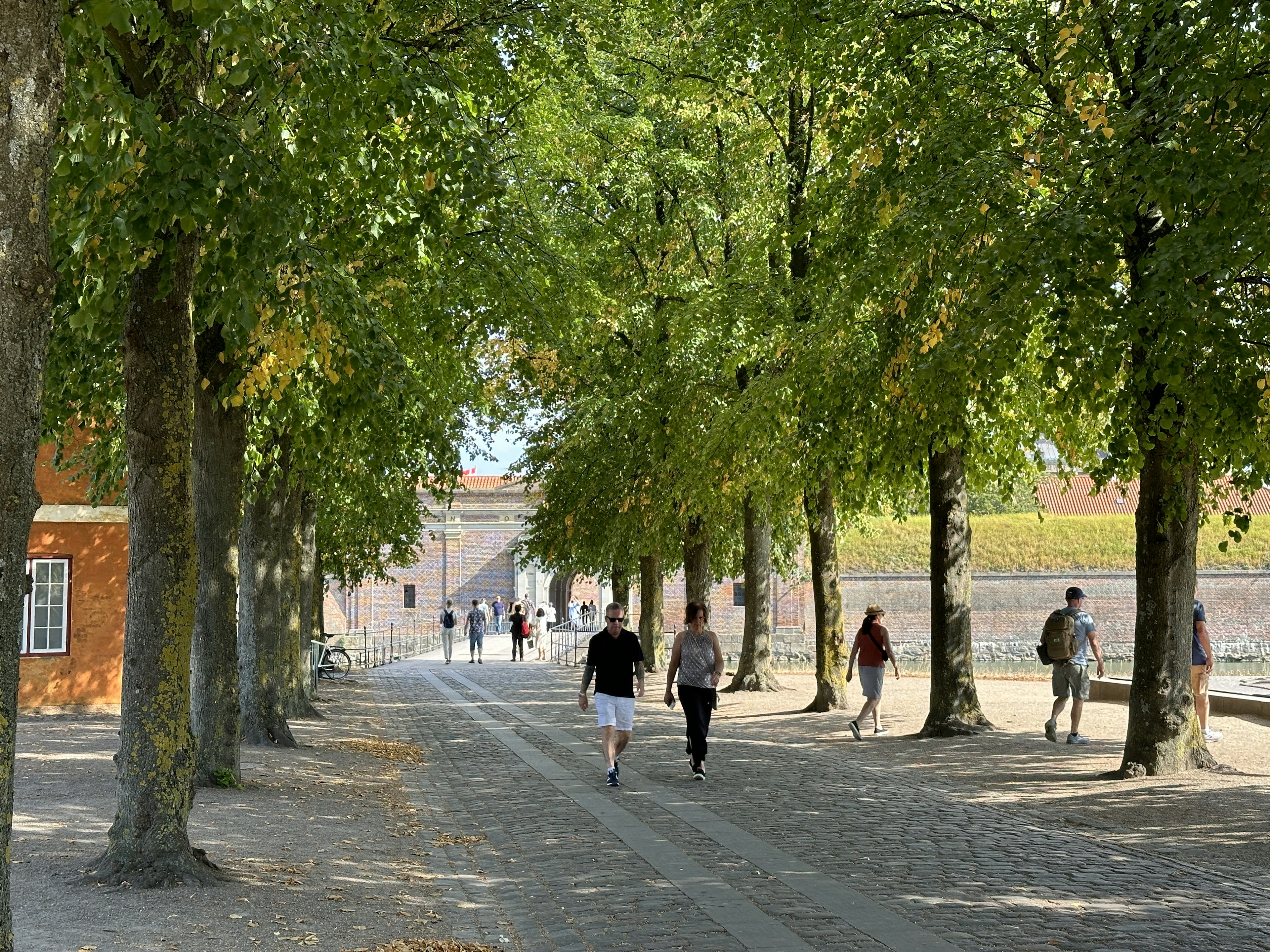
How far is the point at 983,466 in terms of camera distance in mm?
19266

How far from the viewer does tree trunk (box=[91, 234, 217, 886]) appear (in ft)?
25.9

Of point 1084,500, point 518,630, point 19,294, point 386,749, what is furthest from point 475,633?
point 19,294

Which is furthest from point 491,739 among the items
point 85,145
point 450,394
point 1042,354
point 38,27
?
point 38,27

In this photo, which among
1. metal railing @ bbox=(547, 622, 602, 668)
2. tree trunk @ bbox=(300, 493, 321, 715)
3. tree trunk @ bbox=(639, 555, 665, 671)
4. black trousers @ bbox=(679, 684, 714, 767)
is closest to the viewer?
black trousers @ bbox=(679, 684, 714, 767)

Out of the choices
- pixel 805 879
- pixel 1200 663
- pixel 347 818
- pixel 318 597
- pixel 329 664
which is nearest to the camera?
pixel 805 879

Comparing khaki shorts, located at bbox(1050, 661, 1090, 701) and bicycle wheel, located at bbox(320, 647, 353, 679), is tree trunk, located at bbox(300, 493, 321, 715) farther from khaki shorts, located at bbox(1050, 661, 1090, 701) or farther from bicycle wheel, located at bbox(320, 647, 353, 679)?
khaki shorts, located at bbox(1050, 661, 1090, 701)

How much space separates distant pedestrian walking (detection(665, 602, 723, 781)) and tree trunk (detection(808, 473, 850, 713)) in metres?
6.87

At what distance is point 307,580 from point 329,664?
34.8ft

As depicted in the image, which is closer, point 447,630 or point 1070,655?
point 1070,655

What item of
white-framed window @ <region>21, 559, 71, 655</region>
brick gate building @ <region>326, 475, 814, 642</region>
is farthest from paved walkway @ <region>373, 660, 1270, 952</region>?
brick gate building @ <region>326, 475, 814, 642</region>

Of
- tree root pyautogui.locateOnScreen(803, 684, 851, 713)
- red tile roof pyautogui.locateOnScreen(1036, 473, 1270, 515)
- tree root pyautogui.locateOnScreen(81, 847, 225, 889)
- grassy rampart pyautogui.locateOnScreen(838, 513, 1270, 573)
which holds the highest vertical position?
red tile roof pyautogui.locateOnScreen(1036, 473, 1270, 515)

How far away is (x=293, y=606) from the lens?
746 inches

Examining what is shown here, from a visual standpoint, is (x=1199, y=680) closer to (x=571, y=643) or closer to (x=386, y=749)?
(x=386, y=749)

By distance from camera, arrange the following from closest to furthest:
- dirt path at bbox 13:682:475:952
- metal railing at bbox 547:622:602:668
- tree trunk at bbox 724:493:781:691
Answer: dirt path at bbox 13:682:475:952 → tree trunk at bbox 724:493:781:691 → metal railing at bbox 547:622:602:668
